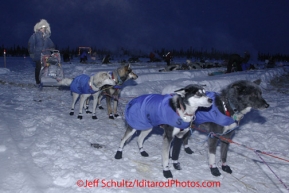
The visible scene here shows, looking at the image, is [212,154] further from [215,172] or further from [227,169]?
[227,169]

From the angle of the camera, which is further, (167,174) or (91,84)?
(91,84)

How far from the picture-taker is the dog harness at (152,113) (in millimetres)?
3348

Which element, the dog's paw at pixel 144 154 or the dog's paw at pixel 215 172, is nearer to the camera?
the dog's paw at pixel 215 172

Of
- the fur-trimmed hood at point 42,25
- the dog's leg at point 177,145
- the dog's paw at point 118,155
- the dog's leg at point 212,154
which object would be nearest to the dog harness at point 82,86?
the dog's paw at point 118,155

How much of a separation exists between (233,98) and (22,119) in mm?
4121

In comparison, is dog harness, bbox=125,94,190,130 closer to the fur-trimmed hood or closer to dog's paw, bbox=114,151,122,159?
dog's paw, bbox=114,151,122,159

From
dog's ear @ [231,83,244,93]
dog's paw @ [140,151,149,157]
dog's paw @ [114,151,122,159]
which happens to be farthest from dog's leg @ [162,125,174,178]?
dog's ear @ [231,83,244,93]

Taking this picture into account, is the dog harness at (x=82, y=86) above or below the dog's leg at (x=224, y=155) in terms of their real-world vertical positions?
above

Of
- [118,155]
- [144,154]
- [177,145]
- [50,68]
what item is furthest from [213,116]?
[50,68]

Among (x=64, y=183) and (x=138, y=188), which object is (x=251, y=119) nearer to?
(x=138, y=188)

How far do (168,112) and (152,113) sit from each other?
0.90 feet

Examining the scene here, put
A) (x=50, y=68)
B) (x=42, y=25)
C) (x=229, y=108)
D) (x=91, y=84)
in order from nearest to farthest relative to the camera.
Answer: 1. (x=229, y=108)
2. (x=91, y=84)
3. (x=42, y=25)
4. (x=50, y=68)

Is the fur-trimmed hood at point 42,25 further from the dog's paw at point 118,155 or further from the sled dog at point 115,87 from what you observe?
the dog's paw at point 118,155

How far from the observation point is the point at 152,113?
3.55 metres
